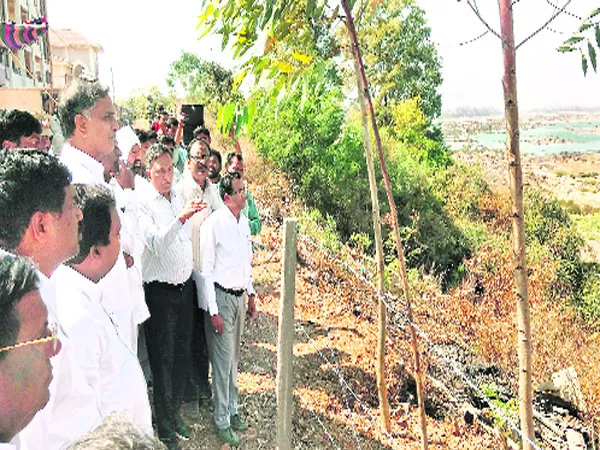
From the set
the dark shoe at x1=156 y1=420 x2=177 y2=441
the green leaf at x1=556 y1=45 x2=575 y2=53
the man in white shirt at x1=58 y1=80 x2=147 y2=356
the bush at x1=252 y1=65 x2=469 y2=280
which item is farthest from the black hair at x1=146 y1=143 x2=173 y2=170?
the bush at x1=252 y1=65 x2=469 y2=280

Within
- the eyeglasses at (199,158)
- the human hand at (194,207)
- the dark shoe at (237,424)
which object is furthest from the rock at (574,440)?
the human hand at (194,207)

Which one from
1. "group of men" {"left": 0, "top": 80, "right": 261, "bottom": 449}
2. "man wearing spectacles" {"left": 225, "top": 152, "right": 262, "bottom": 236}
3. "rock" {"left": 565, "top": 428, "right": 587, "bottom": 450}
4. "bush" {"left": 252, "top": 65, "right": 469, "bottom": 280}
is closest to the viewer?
"group of men" {"left": 0, "top": 80, "right": 261, "bottom": 449}

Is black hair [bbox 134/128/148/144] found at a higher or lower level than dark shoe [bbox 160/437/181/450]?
higher

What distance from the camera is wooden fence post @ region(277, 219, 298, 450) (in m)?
2.62

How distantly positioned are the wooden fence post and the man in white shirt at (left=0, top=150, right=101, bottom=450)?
972 mm

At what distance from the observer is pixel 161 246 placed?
3277 mm

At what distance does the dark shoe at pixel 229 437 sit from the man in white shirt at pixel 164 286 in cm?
23

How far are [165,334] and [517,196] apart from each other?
7.27 feet

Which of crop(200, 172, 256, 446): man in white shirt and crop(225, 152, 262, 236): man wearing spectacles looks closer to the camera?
crop(200, 172, 256, 446): man in white shirt

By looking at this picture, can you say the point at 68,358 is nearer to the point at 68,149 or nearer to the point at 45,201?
the point at 45,201

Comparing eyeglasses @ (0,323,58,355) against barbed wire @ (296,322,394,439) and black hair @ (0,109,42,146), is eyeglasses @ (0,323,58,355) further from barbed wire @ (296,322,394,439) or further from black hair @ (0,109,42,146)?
barbed wire @ (296,322,394,439)

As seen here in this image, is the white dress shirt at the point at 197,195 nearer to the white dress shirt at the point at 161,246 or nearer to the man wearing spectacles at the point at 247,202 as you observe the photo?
the man wearing spectacles at the point at 247,202

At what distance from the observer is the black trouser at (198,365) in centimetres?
385

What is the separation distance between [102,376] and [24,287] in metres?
0.94
